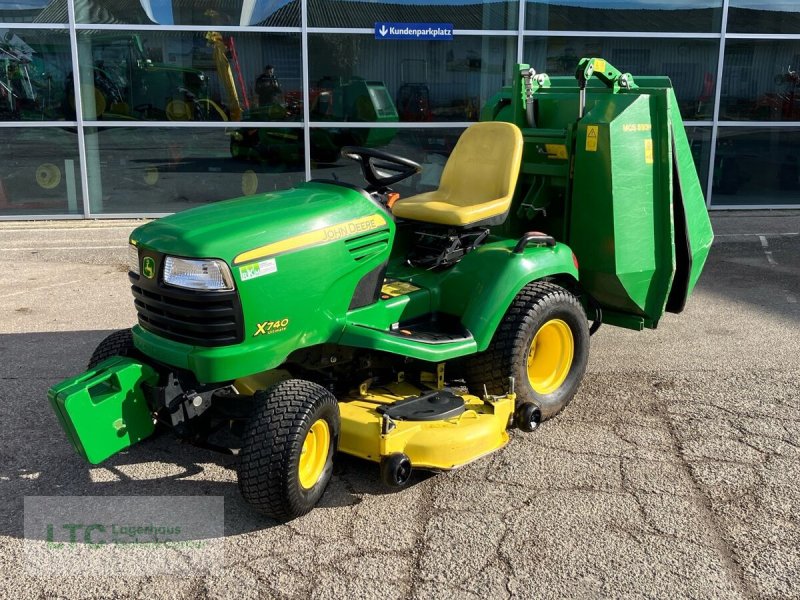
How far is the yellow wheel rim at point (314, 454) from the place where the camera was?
3.38 metres

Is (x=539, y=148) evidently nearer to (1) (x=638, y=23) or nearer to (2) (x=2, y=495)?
(2) (x=2, y=495)

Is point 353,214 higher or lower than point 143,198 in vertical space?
higher

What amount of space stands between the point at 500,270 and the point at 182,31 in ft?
22.7

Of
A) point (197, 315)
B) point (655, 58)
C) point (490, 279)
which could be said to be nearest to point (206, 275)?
point (197, 315)

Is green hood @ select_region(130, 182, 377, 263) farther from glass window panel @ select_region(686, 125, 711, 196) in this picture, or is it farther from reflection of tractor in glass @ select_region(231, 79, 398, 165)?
glass window panel @ select_region(686, 125, 711, 196)

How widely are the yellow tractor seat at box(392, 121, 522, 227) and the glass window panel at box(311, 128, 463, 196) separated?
5151 millimetres

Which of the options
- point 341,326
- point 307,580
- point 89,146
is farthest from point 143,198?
point 307,580

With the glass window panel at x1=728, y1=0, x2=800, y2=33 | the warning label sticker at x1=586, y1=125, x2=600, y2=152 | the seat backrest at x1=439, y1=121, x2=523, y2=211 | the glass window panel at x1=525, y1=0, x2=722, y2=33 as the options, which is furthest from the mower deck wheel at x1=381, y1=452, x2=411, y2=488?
the glass window panel at x1=728, y1=0, x2=800, y2=33

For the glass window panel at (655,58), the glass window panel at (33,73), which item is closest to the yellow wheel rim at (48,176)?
the glass window panel at (33,73)

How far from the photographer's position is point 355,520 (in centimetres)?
335

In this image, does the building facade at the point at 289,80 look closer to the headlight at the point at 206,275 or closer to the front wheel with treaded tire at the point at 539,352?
the front wheel with treaded tire at the point at 539,352

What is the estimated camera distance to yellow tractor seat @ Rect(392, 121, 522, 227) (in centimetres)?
431

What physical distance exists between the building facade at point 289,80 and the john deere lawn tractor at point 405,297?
4.87m

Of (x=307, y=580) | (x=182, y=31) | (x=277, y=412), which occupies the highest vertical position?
(x=182, y=31)
